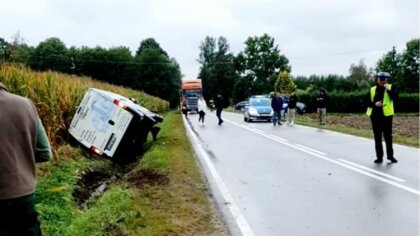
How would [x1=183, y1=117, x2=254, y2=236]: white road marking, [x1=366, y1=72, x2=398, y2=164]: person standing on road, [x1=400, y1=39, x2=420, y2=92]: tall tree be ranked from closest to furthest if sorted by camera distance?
[x1=183, y1=117, x2=254, y2=236]: white road marking
[x1=366, y1=72, x2=398, y2=164]: person standing on road
[x1=400, y1=39, x2=420, y2=92]: tall tree

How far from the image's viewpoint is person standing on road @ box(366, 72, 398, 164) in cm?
1063

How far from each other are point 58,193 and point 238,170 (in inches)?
156

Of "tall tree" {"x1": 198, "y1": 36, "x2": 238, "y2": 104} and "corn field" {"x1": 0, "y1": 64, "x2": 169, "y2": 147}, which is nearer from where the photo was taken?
"corn field" {"x1": 0, "y1": 64, "x2": 169, "y2": 147}

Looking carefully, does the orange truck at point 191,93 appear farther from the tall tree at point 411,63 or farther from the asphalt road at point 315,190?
the tall tree at point 411,63

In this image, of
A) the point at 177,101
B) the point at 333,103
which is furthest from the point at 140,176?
the point at 177,101

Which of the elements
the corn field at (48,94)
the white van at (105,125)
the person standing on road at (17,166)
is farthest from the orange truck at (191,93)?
the person standing on road at (17,166)

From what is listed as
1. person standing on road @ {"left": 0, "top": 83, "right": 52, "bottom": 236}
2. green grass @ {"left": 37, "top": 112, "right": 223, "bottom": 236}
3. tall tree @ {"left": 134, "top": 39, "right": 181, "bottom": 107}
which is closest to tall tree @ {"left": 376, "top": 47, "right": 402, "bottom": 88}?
tall tree @ {"left": 134, "top": 39, "right": 181, "bottom": 107}

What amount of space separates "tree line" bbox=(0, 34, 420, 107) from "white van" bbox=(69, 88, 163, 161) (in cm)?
5192

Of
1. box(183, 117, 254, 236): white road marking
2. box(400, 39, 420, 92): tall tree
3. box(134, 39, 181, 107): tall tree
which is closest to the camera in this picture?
box(183, 117, 254, 236): white road marking

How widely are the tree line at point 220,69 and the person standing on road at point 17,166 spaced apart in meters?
61.6

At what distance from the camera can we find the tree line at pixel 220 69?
241 ft

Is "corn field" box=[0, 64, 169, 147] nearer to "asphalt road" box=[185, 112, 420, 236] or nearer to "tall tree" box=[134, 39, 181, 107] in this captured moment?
"asphalt road" box=[185, 112, 420, 236]

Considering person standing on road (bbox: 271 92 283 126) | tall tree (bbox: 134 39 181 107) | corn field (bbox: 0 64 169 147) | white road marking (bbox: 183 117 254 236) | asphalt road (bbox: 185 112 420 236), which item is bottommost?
white road marking (bbox: 183 117 254 236)

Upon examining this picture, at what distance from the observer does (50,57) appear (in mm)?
66438
